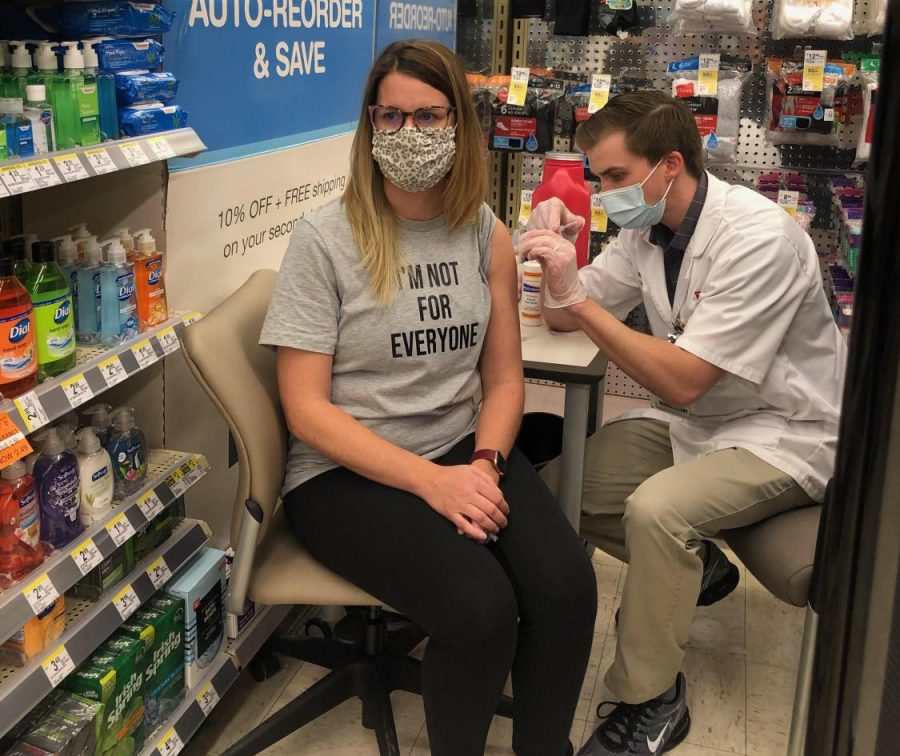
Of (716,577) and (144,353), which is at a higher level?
(144,353)

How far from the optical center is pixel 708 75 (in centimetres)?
370

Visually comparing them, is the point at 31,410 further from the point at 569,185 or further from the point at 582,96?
the point at 582,96

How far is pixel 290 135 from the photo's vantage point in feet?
8.74

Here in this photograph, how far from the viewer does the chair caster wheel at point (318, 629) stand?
105 inches

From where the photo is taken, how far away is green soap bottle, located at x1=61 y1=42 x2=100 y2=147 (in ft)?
5.12

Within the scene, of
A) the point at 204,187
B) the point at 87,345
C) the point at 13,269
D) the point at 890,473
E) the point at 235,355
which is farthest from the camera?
the point at 204,187

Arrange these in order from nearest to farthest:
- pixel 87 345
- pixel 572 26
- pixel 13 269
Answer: pixel 13 269 → pixel 87 345 → pixel 572 26

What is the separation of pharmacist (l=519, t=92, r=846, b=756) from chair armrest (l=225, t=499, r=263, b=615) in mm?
835

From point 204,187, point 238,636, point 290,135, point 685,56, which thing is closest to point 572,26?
point 685,56

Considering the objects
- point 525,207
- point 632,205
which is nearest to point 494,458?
point 632,205

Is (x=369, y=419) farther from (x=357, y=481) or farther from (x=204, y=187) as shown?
(x=204, y=187)

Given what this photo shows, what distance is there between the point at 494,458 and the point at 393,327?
1.12 feet

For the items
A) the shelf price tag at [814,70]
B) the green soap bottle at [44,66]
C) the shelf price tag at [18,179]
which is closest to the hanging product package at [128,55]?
the green soap bottle at [44,66]

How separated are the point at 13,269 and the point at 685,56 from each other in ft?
9.96
